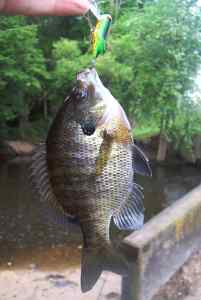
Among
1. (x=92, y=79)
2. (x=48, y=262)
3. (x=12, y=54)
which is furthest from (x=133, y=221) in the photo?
(x=12, y=54)

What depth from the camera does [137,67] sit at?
17.3m

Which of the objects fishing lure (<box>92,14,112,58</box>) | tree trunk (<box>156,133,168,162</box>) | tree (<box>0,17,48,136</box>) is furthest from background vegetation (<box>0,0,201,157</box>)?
fishing lure (<box>92,14,112,58</box>)

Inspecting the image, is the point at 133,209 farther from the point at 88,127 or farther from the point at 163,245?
the point at 163,245

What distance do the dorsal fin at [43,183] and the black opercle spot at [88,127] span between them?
0.14 m

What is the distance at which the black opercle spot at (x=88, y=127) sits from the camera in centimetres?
147

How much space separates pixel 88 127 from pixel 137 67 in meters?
16.1

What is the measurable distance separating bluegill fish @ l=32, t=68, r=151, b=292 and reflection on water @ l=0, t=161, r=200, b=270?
3.77m

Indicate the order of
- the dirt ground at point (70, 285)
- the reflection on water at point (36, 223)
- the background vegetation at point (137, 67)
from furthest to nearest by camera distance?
the background vegetation at point (137, 67) → the reflection on water at point (36, 223) → the dirt ground at point (70, 285)

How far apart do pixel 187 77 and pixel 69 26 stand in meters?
7.52

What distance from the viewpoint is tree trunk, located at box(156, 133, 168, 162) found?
17.9m

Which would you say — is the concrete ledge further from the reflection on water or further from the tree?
the tree

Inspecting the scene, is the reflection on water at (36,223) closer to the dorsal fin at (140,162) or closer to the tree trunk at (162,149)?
the tree trunk at (162,149)

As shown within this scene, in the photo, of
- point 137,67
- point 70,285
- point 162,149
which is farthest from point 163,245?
point 162,149

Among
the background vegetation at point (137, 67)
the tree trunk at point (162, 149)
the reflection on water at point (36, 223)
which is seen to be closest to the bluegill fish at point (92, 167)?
the reflection on water at point (36, 223)
